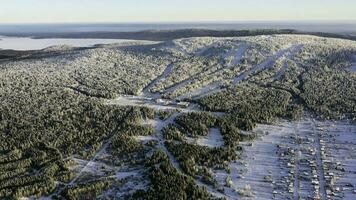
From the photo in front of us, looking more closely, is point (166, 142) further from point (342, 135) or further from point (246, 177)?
point (342, 135)

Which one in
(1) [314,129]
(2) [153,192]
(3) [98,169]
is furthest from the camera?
(1) [314,129]

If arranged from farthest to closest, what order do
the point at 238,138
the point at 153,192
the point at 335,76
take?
the point at 335,76, the point at 238,138, the point at 153,192

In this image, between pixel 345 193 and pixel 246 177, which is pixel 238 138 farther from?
pixel 345 193

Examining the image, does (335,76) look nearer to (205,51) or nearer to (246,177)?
(205,51)

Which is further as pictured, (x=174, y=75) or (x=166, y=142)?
(x=174, y=75)

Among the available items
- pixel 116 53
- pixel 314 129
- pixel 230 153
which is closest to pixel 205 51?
pixel 116 53

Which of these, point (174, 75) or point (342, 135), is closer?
point (342, 135)

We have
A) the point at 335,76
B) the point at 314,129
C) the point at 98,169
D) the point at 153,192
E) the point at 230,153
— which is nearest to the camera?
the point at 153,192

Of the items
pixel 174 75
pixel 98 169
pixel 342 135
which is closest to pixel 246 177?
pixel 98 169
